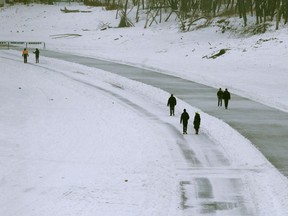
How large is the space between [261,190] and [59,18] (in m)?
60.3

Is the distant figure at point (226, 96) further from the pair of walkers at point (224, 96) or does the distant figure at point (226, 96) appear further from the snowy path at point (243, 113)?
the snowy path at point (243, 113)

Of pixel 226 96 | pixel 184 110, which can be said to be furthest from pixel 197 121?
pixel 226 96

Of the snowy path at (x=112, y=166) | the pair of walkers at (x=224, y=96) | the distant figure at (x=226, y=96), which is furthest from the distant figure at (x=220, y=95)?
the snowy path at (x=112, y=166)

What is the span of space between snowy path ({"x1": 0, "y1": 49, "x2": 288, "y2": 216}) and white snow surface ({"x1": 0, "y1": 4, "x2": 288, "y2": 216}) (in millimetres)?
38

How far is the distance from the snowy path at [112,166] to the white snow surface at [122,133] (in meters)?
0.04

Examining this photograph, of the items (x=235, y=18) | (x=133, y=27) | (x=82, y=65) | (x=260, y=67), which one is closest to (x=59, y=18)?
(x=133, y=27)

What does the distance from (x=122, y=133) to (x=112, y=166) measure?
Result: 14.8ft

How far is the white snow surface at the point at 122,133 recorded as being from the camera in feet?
45.6

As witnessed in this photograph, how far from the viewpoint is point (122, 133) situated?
69.4ft

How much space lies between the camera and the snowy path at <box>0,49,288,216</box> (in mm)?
13375

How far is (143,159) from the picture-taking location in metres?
17.4

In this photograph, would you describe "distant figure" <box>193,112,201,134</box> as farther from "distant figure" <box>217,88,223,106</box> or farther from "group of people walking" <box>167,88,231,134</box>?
"distant figure" <box>217,88,223,106</box>

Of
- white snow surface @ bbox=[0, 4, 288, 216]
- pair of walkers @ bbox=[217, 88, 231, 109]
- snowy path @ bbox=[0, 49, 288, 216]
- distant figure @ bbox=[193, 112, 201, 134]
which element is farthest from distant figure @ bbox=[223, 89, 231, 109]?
distant figure @ bbox=[193, 112, 201, 134]

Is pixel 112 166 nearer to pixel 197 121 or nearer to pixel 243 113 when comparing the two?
pixel 197 121
